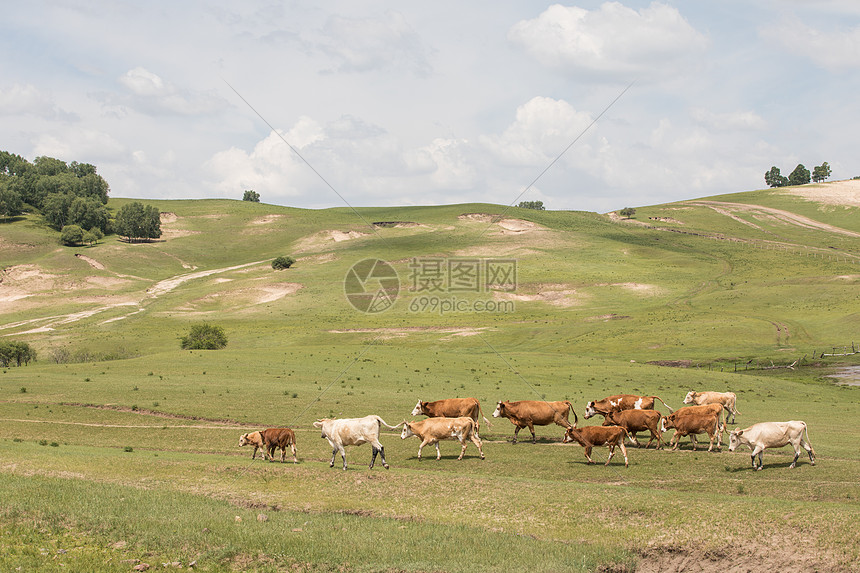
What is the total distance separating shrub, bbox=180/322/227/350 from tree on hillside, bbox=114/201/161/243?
104m

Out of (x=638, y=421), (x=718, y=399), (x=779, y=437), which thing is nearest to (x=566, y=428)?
(x=638, y=421)

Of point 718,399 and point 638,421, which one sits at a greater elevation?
point 638,421

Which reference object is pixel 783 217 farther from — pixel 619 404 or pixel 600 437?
pixel 600 437

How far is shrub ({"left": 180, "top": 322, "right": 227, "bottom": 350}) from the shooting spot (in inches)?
2739

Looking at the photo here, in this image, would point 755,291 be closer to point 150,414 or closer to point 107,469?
point 150,414

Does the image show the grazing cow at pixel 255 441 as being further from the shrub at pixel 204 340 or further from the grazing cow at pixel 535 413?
the shrub at pixel 204 340

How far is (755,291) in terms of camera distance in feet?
317

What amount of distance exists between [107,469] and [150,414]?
15.1 meters

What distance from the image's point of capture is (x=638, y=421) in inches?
1056

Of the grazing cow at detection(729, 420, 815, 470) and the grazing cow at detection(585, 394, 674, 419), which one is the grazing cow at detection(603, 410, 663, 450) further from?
the grazing cow at detection(729, 420, 815, 470)

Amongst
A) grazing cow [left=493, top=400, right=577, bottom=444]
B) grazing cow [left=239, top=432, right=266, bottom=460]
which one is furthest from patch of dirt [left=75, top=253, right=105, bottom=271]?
grazing cow [left=493, top=400, right=577, bottom=444]

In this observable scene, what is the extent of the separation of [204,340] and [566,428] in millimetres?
52593

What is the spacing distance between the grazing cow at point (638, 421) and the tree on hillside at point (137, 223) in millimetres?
160158

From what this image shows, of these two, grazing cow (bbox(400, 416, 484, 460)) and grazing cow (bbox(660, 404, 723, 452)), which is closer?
grazing cow (bbox(400, 416, 484, 460))
